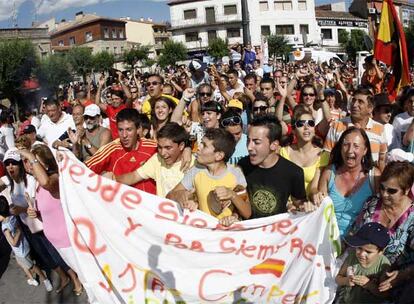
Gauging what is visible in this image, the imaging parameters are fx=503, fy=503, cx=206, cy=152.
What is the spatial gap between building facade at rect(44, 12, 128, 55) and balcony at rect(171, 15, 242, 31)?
12711mm

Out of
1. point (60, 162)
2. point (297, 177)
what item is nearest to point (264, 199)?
point (297, 177)

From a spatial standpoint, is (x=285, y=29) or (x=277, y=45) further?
(x=285, y=29)

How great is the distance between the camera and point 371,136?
480cm

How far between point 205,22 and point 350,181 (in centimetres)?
6529

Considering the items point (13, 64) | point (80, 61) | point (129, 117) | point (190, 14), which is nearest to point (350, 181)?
point (129, 117)

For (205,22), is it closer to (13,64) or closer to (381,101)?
(13,64)

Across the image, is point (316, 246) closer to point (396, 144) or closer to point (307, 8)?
point (396, 144)

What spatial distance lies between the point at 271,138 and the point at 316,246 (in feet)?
2.93

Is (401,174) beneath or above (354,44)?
beneath

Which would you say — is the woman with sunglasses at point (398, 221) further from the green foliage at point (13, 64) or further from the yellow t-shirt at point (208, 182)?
the green foliage at point (13, 64)

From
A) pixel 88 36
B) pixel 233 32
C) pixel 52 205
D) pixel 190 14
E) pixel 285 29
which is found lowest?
pixel 52 205

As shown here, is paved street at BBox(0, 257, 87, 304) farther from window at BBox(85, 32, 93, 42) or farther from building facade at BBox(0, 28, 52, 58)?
window at BBox(85, 32, 93, 42)

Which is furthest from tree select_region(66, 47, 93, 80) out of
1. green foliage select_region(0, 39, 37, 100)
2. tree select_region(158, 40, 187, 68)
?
green foliage select_region(0, 39, 37, 100)

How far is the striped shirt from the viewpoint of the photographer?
15.3 ft
